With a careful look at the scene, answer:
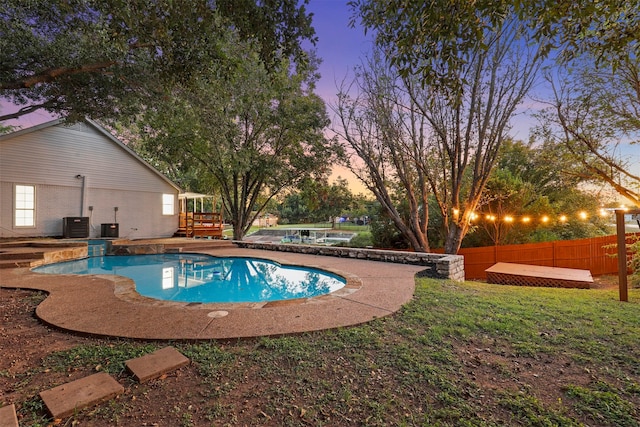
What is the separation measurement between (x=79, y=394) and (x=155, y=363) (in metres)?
0.52

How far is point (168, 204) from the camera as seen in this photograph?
14922 millimetres

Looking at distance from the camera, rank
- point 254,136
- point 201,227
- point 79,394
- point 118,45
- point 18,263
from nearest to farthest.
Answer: point 79,394, point 118,45, point 18,263, point 254,136, point 201,227

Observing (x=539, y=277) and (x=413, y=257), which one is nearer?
(x=413, y=257)

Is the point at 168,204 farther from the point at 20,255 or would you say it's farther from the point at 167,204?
the point at 20,255

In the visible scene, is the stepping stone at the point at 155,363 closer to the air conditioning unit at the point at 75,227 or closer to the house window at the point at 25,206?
the air conditioning unit at the point at 75,227

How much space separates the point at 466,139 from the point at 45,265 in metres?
13.0

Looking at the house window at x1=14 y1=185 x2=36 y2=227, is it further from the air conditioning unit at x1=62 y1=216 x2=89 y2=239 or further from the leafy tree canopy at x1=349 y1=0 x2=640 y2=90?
the leafy tree canopy at x1=349 y1=0 x2=640 y2=90

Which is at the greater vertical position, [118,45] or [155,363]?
[118,45]

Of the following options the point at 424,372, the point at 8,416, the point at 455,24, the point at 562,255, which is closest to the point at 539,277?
the point at 562,255

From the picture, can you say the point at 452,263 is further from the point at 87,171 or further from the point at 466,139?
the point at 87,171

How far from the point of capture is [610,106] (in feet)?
27.2

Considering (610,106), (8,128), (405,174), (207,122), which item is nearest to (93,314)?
(207,122)

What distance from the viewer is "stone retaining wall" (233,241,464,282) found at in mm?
6914

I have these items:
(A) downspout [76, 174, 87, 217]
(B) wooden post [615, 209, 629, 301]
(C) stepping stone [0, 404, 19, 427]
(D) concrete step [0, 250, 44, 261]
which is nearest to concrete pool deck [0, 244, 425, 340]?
(C) stepping stone [0, 404, 19, 427]
